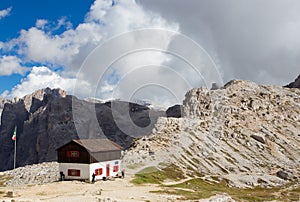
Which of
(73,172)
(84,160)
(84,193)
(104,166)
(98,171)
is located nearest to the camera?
(84,193)

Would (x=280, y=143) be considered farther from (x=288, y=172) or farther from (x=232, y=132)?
(x=288, y=172)

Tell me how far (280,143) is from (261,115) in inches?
997

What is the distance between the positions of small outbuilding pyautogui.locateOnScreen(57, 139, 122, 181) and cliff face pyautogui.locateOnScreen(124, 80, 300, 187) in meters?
22.0

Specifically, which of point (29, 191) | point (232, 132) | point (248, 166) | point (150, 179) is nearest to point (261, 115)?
point (232, 132)

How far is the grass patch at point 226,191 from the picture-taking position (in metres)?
67.3

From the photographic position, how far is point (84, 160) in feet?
236

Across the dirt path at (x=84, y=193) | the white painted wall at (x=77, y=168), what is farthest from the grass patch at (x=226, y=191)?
the white painted wall at (x=77, y=168)

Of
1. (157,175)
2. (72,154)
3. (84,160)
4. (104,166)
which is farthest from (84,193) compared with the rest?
(157,175)

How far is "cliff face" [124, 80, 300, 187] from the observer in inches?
4161

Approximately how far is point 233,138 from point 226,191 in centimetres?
5791

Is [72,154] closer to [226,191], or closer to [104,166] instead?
[104,166]

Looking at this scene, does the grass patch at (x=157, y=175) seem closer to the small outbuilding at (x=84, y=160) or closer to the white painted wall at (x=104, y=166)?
the white painted wall at (x=104, y=166)

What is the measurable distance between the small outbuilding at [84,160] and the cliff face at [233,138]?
22.0m

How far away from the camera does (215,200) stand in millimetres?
60750
